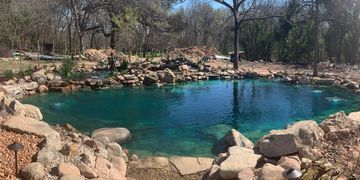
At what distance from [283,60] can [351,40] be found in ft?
18.4

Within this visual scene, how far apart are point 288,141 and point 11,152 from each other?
4.32 m

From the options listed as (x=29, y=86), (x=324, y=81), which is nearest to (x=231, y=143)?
(x=29, y=86)

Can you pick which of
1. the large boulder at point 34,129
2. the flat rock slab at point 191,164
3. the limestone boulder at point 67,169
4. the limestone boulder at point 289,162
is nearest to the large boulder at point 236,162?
the limestone boulder at point 289,162

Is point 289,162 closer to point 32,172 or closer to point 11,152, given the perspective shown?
point 32,172

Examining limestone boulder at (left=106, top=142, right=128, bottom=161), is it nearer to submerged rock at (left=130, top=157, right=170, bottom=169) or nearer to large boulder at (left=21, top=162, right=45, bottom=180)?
submerged rock at (left=130, top=157, right=170, bottom=169)

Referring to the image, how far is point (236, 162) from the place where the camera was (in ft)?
20.7

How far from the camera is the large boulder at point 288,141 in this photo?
21.8 feet

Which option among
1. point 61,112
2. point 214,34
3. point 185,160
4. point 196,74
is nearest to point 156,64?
point 196,74

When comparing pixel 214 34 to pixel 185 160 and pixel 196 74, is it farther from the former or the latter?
pixel 185 160

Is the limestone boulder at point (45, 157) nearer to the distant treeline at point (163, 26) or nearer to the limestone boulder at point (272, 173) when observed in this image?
the limestone boulder at point (272, 173)

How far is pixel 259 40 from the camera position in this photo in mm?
35281

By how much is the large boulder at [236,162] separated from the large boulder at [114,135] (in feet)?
11.5

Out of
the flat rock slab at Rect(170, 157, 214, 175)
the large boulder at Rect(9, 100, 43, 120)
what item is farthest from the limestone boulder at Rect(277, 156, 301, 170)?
the large boulder at Rect(9, 100, 43, 120)

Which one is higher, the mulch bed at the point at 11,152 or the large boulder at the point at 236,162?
the mulch bed at the point at 11,152
